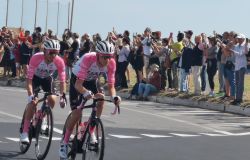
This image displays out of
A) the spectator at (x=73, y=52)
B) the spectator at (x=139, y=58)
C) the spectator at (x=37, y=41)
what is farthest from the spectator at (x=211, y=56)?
the spectator at (x=37, y=41)

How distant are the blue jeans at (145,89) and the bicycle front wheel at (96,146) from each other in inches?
561

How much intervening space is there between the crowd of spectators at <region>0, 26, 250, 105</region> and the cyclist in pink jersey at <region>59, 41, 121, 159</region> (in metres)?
9.84

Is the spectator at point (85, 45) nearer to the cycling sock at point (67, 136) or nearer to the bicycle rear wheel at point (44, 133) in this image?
the bicycle rear wheel at point (44, 133)

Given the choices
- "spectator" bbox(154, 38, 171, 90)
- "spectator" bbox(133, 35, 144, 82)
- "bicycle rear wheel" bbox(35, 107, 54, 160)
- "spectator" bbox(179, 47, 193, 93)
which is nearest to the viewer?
"bicycle rear wheel" bbox(35, 107, 54, 160)

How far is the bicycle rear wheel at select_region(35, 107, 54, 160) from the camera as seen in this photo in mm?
10777

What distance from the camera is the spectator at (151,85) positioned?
23.8 metres

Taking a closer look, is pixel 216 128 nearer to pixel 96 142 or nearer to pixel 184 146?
pixel 184 146

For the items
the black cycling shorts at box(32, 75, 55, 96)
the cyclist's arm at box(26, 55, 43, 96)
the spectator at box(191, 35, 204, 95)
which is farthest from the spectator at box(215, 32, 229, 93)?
the cyclist's arm at box(26, 55, 43, 96)

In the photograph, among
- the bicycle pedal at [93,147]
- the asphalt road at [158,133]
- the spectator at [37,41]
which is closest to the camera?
the bicycle pedal at [93,147]

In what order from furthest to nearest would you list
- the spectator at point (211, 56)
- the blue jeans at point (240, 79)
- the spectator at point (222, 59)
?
the spectator at point (211, 56)
the spectator at point (222, 59)
the blue jeans at point (240, 79)

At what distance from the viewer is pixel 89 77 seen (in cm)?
1016

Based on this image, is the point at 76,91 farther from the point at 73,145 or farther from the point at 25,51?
the point at 25,51

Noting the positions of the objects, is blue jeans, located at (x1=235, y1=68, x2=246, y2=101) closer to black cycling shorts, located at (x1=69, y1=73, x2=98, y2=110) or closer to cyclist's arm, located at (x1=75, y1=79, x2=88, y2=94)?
black cycling shorts, located at (x1=69, y1=73, x2=98, y2=110)

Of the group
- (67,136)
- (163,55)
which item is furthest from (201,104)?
(67,136)
